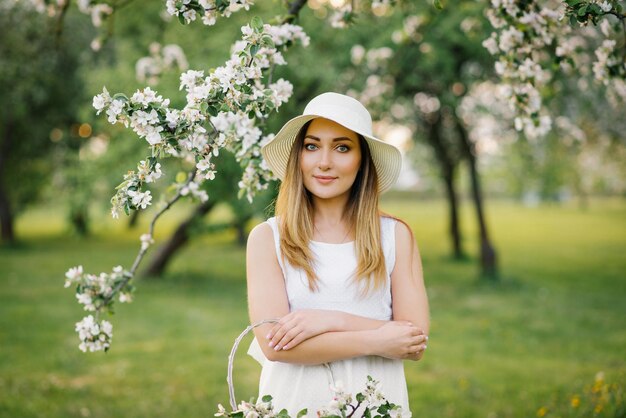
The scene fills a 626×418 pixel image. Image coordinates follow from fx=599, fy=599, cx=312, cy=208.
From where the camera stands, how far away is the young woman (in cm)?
218

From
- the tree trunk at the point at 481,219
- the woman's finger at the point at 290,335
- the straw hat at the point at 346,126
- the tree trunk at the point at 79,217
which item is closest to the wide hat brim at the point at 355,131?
the straw hat at the point at 346,126

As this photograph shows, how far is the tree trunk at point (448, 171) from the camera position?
1308 centimetres

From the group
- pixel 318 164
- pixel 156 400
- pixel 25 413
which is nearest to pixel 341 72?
pixel 156 400

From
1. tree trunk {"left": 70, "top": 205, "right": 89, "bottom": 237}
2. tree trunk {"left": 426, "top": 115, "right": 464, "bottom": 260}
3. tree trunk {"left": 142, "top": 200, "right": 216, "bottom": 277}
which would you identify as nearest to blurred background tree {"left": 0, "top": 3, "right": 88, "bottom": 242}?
tree trunk {"left": 70, "top": 205, "right": 89, "bottom": 237}

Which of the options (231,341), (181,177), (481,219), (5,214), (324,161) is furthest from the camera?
(5,214)

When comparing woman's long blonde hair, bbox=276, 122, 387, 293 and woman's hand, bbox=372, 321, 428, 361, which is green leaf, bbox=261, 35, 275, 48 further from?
woman's hand, bbox=372, 321, 428, 361

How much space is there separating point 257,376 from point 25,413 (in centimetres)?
229

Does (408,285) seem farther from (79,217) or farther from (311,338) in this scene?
(79,217)

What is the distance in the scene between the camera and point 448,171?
13.7 metres

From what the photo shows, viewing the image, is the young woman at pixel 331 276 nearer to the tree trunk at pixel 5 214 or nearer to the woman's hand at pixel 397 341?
the woman's hand at pixel 397 341

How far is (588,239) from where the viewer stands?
21.4 meters

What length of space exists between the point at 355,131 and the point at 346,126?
0.25 feet

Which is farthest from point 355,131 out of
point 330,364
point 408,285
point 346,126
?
point 330,364

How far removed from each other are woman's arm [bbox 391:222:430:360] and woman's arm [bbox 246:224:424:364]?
0.11 meters
